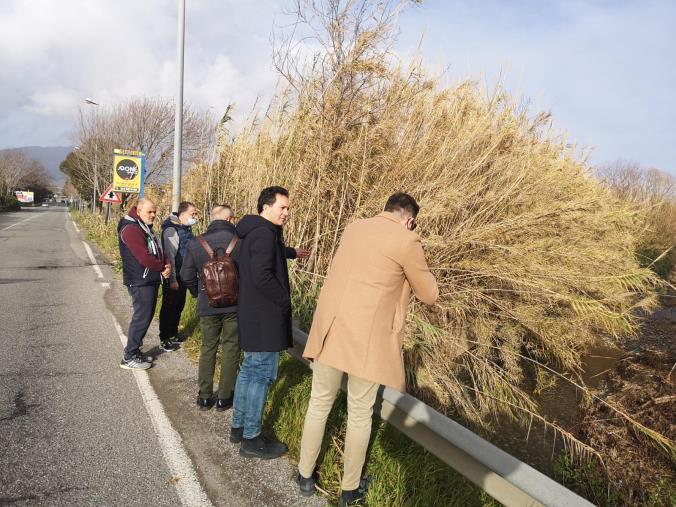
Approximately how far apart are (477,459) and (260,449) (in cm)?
160

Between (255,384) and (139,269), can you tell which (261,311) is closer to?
(255,384)

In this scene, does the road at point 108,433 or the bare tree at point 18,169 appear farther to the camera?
the bare tree at point 18,169

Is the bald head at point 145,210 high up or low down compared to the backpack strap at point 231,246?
up

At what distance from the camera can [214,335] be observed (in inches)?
155

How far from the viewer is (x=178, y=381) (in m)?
4.52

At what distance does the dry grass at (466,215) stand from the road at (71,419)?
232cm

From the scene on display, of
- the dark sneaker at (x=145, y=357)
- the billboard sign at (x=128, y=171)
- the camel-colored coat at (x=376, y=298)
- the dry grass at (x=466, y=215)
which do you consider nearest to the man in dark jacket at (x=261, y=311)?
the camel-colored coat at (x=376, y=298)

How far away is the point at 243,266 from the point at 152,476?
1424 mm

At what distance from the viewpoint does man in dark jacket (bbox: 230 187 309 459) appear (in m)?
2.97

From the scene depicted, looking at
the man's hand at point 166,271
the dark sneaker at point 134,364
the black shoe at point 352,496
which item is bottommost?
the dark sneaker at point 134,364

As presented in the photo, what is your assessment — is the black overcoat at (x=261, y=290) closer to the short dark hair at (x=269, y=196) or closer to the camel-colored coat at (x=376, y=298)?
the short dark hair at (x=269, y=196)

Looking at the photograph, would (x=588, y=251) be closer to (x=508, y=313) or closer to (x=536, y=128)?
(x=508, y=313)

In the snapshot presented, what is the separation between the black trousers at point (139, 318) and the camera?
4.83 meters

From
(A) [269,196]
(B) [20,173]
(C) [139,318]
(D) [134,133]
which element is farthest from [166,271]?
(B) [20,173]
